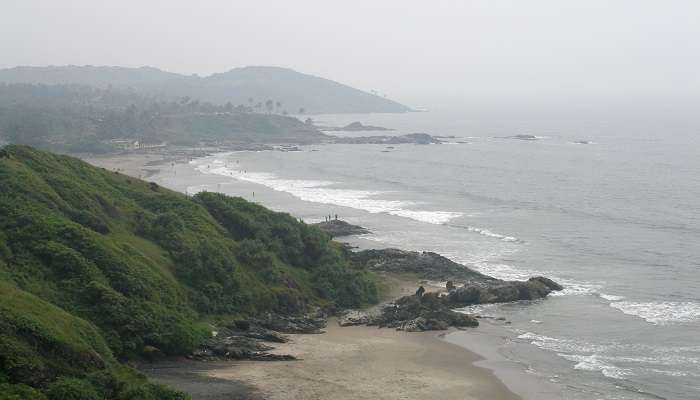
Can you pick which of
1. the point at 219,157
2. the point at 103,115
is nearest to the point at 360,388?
the point at 219,157

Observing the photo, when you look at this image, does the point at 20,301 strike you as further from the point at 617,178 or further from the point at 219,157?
the point at 219,157

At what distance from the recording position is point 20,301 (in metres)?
26.8

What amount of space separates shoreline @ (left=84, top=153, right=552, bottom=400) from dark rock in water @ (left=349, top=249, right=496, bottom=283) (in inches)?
433

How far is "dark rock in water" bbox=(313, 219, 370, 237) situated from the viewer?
65938 mm

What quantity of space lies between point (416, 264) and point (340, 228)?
1513 cm

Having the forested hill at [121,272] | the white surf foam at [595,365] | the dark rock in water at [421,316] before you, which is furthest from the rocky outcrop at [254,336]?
the white surf foam at [595,365]

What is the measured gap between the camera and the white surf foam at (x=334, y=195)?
253 feet

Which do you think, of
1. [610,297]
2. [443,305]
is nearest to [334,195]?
[443,305]

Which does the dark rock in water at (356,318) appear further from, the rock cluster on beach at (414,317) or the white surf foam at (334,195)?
the white surf foam at (334,195)

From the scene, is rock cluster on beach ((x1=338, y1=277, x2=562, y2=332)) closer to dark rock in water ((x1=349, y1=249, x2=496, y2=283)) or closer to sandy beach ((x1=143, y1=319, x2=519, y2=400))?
sandy beach ((x1=143, y1=319, x2=519, y2=400))

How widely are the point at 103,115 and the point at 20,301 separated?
157 meters

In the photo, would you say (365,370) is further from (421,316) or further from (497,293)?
(497,293)

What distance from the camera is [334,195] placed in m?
90.6

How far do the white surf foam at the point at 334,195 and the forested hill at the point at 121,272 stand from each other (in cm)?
2608
